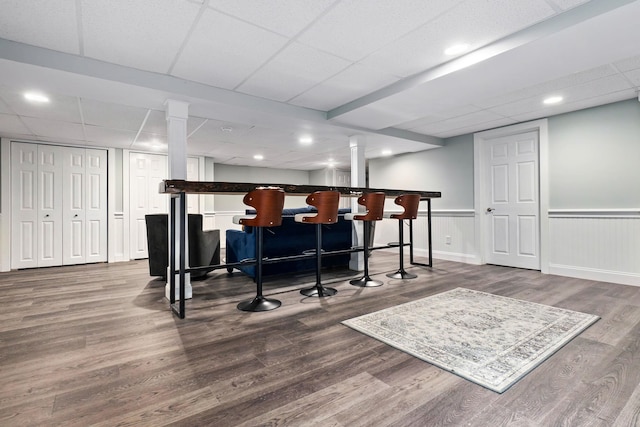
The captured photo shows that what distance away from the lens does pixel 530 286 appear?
12.6ft

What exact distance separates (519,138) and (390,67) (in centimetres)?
323

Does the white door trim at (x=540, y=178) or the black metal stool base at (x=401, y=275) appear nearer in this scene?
the black metal stool base at (x=401, y=275)

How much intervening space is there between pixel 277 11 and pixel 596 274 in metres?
4.95

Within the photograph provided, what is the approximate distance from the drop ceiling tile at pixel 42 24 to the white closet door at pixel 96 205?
3.99 meters

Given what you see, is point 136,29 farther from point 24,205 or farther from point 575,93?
point 24,205

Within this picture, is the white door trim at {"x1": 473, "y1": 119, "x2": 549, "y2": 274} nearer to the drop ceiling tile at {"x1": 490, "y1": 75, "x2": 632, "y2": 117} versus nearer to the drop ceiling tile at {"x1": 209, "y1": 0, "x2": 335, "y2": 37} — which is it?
the drop ceiling tile at {"x1": 490, "y1": 75, "x2": 632, "y2": 117}

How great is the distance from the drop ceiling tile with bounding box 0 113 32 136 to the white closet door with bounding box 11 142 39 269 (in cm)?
47

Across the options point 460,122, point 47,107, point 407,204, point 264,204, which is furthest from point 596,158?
point 47,107

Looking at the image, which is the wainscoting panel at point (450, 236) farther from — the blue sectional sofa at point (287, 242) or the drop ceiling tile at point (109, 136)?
the drop ceiling tile at point (109, 136)

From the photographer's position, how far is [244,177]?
875 centimetres

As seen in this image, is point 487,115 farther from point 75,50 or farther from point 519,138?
point 75,50

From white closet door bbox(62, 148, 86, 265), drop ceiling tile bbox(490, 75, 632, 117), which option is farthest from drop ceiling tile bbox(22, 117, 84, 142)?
drop ceiling tile bbox(490, 75, 632, 117)

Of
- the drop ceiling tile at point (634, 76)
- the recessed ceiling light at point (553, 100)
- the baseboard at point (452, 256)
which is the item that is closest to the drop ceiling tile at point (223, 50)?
the recessed ceiling light at point (553, 100)

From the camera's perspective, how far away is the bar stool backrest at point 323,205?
3.27 metres
